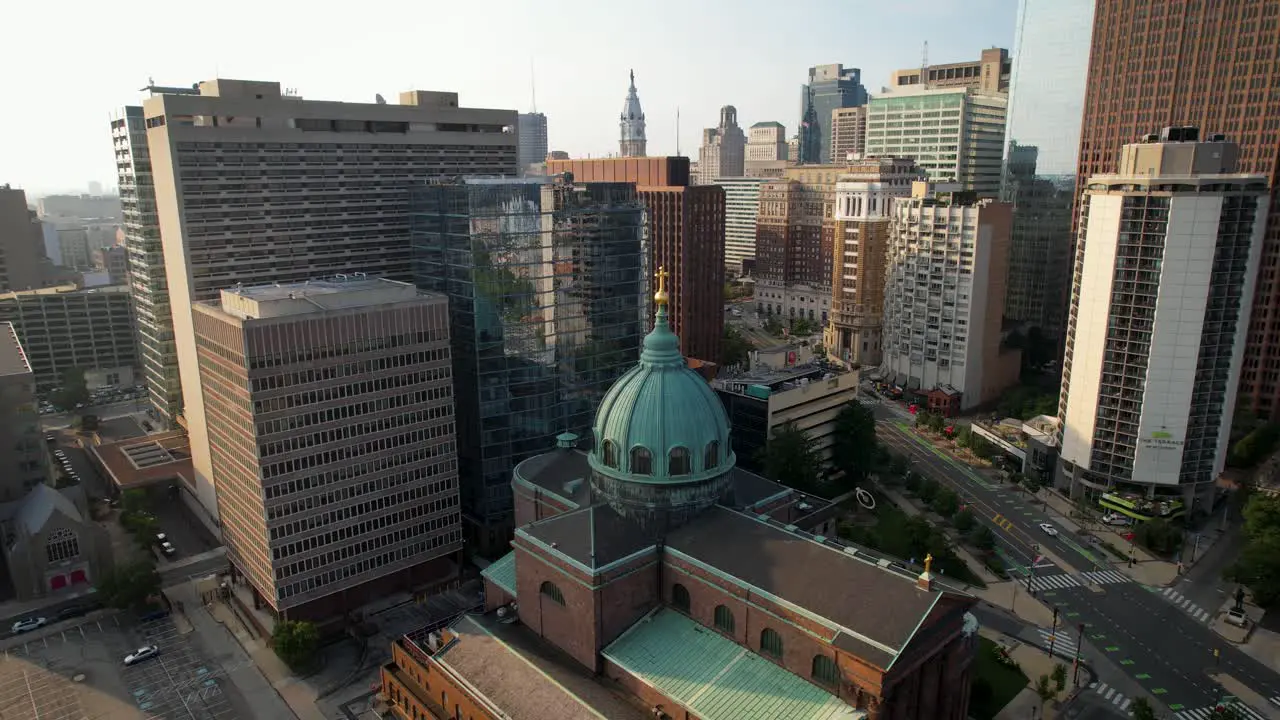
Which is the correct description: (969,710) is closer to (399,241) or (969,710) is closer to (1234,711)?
(1234,711)

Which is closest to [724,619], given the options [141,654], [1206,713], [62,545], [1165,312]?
[1206,713]

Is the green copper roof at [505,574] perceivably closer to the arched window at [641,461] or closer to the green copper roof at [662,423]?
the green copper roof at [662,423]

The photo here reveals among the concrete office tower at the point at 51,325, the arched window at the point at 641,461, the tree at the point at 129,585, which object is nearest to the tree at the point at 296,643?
the tree at the point at 129,585

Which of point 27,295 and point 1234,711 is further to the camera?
point 27,295

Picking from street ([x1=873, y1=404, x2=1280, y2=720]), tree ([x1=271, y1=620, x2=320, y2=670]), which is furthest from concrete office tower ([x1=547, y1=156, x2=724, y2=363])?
tree ([x1=271, y1=620, x2=320, y2=670])

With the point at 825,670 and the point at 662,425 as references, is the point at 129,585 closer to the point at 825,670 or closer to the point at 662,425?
the point at 662,425

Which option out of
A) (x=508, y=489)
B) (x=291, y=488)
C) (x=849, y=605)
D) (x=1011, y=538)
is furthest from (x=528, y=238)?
(x=1011, y=538)
